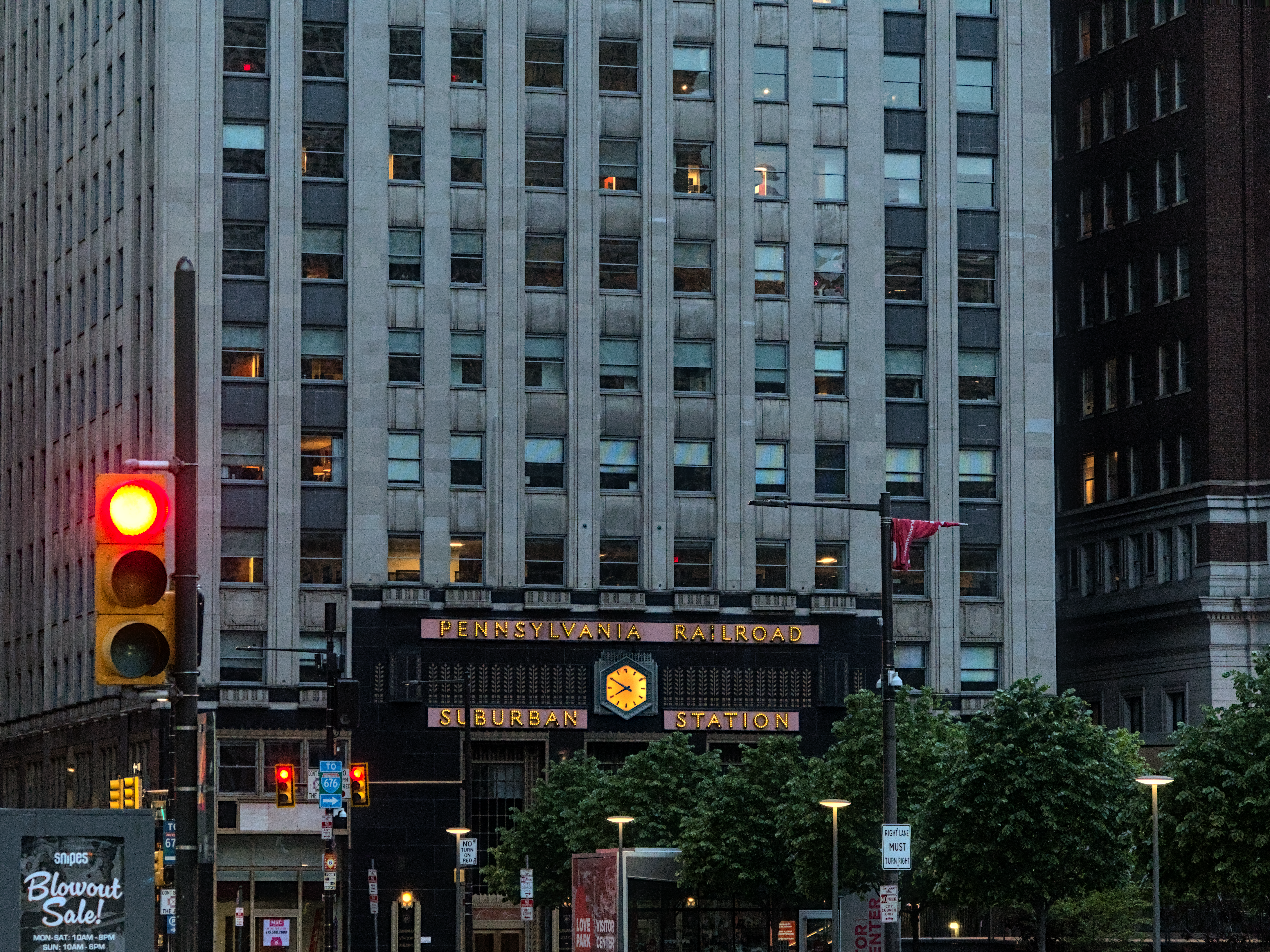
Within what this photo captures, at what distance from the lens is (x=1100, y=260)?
11419 cm

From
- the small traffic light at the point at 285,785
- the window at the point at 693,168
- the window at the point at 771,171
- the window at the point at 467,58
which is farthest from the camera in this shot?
the window at the point at 771,171

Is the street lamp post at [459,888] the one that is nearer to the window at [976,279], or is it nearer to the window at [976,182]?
the window at [976,279]

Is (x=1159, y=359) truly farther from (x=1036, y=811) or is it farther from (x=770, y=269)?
(x=1036, y=811)

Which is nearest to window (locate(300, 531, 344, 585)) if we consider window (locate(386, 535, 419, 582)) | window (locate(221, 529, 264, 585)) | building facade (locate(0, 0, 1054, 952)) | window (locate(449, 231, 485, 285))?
building facade (locate(0, 0, 1054, 952))

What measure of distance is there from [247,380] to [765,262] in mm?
22001

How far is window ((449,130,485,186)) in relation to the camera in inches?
3693

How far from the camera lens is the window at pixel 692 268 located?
95.4 metres

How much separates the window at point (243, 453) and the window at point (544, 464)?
10583mm

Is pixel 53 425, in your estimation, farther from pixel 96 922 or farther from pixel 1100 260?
pixel 96 922

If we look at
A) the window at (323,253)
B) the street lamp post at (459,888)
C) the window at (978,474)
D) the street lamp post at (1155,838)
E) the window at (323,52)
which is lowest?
the street lamp post at (459,888)

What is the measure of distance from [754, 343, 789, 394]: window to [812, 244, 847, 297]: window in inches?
121

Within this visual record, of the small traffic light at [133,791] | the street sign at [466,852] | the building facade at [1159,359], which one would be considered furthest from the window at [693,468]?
the street sign at [466,852]

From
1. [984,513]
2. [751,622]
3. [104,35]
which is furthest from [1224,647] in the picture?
[104,35]

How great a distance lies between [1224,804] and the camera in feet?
164
